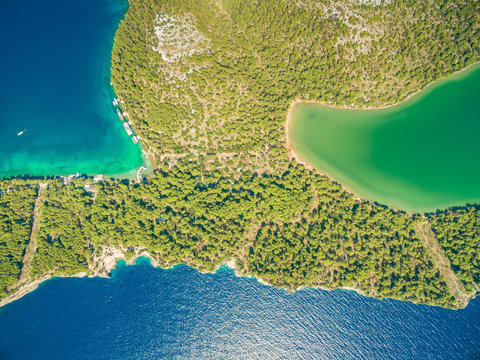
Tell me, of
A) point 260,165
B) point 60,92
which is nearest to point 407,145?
point 260,165

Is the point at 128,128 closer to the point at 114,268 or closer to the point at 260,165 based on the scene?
the point at 260,165

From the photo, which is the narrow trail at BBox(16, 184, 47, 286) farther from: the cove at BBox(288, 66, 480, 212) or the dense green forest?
the cove at BBox(288, 66, 480, 212)

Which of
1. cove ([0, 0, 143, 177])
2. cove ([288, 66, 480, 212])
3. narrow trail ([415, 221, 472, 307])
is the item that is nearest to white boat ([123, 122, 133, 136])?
cove ([0, 0, 143, 177])

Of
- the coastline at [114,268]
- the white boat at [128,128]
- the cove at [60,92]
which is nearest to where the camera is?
the coastline at [114,268]

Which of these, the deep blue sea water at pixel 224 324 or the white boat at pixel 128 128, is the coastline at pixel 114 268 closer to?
the deep blue sea water at pixel 224 324

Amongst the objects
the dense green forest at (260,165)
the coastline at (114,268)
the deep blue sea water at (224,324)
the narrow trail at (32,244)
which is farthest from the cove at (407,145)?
the narrow trail at (32,244)

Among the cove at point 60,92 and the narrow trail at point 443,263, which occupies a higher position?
the cove at point 60,92

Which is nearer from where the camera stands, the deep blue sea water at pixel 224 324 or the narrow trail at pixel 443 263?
the deep blue sea water at pixel 224 324
